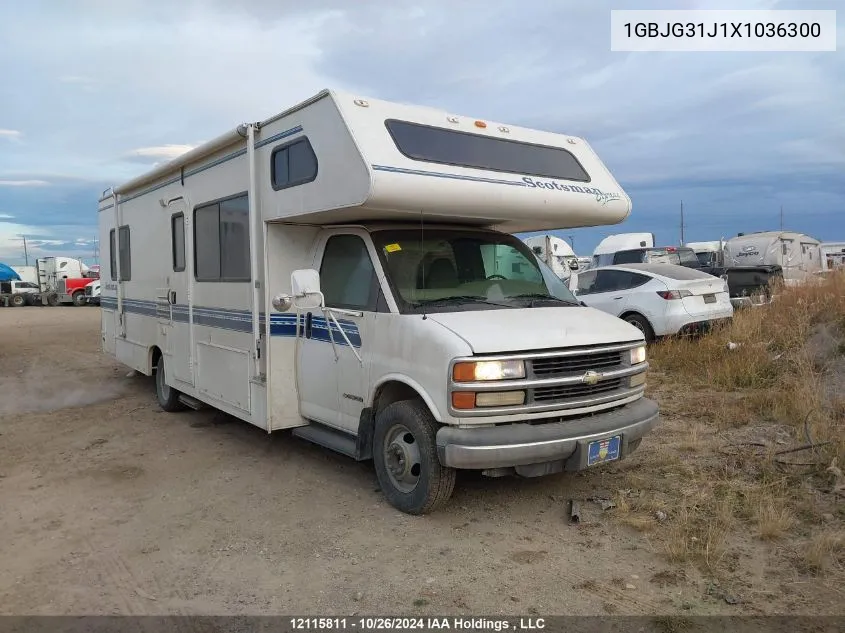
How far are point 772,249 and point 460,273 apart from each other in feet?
65.5

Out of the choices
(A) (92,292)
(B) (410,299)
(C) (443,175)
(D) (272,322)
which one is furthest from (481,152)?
(A) (92,292)

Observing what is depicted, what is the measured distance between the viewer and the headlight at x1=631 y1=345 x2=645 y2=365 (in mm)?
5027

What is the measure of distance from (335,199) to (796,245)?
22.6 meters

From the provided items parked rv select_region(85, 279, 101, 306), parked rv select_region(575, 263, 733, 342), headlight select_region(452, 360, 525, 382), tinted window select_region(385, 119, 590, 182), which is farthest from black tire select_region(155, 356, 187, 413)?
parked rv select_region(85, 279, 101, 306)

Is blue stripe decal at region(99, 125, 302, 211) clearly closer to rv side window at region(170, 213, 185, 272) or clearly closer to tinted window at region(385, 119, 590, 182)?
rv side window at region(170, 213, 185, 272)

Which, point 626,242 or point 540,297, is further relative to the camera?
point 626,242

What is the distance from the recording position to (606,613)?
3518 millimetres

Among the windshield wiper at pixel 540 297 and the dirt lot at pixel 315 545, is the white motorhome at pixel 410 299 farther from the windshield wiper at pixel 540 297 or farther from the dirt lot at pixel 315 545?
the dirt lot at pixel 315 545

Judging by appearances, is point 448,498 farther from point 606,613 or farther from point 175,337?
point 175,337

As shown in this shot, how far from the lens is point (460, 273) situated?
531 centimetres

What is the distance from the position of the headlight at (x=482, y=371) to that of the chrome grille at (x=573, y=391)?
0.27 metres

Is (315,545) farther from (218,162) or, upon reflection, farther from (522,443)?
(218,162)

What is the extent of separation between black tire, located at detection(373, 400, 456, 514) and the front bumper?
206 millimetres

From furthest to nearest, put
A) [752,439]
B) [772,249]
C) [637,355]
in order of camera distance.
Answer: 1. [772,249]
2. [752,439]
3. [637,355]
